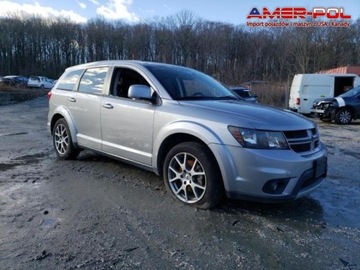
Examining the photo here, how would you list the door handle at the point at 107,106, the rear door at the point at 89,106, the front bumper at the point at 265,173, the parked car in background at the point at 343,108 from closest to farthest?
the front bumper at the point at 265,173, the door handle at the point at 107,106, the rear door at the point at 89,106, the parked car in background at the point at 343,108

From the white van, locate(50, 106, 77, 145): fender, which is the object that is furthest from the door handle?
the white van

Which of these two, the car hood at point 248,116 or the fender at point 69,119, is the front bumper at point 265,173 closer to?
the car hood at point 248,116

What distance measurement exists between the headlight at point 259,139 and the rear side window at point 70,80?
11.2 feet

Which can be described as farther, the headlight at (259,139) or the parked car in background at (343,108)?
the parked car in background at (343,108)

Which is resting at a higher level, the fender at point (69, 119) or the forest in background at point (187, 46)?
the forest in background at point (187, 46)

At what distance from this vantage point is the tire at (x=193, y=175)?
3459mm

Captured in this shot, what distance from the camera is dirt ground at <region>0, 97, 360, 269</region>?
8.70 ft

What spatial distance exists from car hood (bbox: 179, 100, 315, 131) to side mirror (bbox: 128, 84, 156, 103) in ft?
1.31

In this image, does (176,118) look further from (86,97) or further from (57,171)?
(57,171)

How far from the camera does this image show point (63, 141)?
577cm

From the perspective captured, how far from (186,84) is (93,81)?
1.61 m

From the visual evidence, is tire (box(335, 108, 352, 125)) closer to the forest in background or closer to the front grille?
the front grille

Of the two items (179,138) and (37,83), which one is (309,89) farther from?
(37,83)

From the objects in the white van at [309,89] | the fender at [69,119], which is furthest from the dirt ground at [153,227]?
the white van at [309,89]
